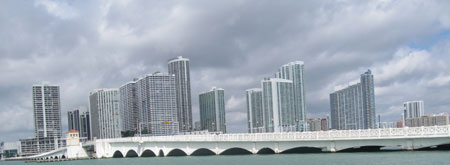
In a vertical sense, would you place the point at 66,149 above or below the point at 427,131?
below

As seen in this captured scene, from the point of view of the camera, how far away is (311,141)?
212 ft

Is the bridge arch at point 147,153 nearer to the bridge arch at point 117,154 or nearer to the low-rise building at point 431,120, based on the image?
the bridge arch at point 117,154

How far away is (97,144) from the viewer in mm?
111375

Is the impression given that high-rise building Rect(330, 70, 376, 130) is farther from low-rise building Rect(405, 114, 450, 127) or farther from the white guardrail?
the white guardrail

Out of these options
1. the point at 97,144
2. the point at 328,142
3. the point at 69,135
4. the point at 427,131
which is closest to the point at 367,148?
the point at 328,142

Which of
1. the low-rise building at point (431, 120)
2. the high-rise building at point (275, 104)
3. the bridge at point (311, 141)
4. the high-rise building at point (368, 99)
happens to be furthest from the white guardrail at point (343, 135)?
the high-rise building at point (368, 99)

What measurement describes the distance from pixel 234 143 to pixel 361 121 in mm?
128520

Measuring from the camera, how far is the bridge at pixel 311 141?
55188 millimetres

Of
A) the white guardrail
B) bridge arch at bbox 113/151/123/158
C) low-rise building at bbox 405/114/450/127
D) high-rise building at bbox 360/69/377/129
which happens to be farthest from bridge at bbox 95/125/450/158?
high-rise building at bbox 360/69/377/129

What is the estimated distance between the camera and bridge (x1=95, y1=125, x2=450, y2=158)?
55.2 metres

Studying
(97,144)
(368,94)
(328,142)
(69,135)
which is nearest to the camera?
(328,142)

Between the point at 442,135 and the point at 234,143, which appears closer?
the point at 442,135

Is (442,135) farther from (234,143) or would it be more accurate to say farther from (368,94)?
(368,94)

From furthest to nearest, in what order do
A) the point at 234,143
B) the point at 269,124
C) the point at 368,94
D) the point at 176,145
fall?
the point at 269,124 < the point at 368,94 < the point at 176,145 < the point at 234,143
